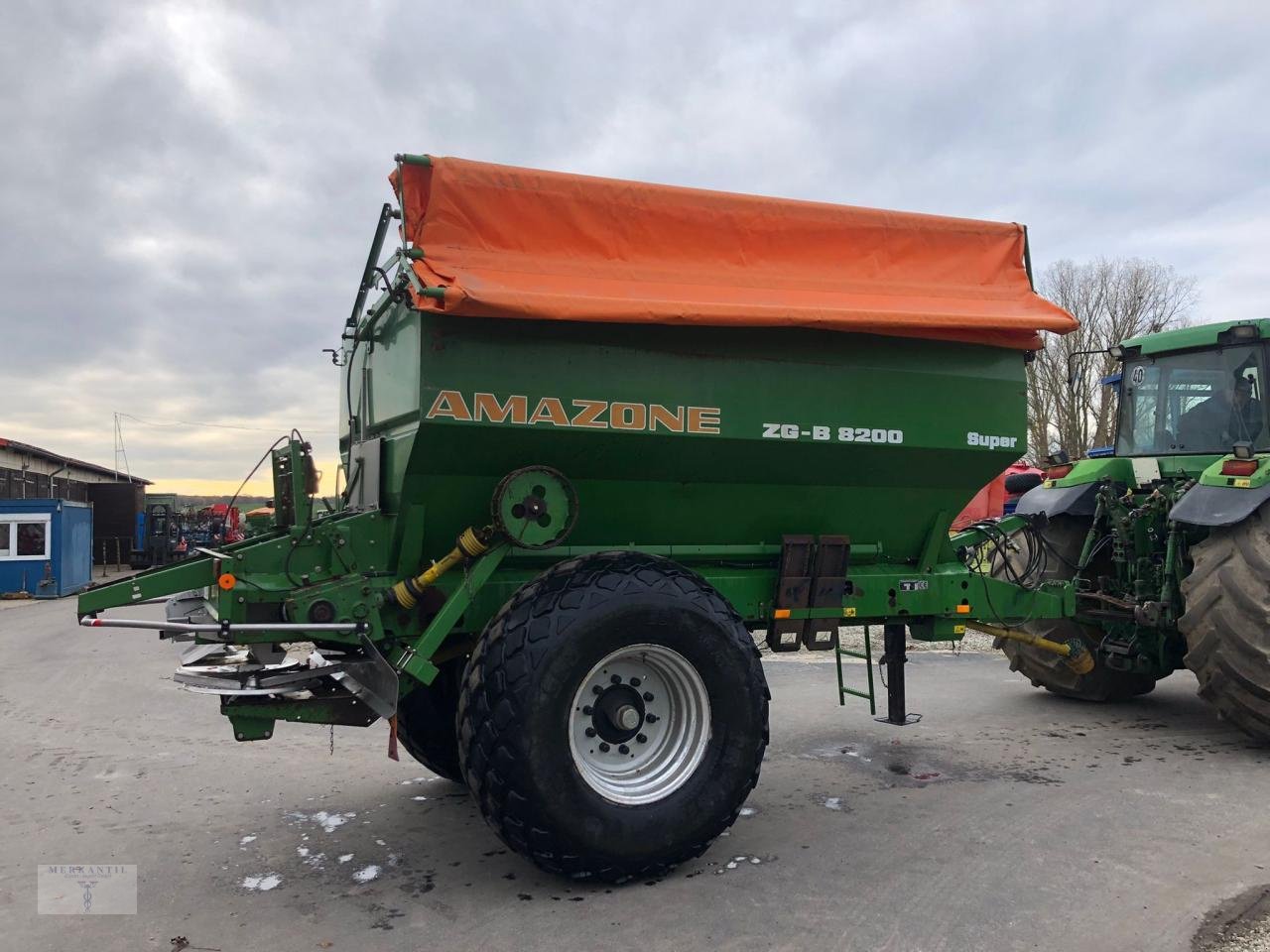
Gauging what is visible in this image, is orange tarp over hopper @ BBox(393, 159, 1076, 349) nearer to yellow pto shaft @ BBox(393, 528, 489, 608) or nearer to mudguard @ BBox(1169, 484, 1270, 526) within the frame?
yellow pto shaft @ BBox(393, 528, 489, 608)

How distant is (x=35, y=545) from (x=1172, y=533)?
2063 cm

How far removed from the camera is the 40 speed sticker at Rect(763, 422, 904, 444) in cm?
451

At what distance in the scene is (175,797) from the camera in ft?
16.6

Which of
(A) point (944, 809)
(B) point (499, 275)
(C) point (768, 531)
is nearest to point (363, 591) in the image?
(B) point (499, 275)

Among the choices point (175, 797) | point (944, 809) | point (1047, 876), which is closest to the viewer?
point (1047, 876)

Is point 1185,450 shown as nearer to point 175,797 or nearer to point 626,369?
point 626,369

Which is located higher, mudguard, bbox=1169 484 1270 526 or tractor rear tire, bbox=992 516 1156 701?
mudguard, bbox=1169 484 1270 526

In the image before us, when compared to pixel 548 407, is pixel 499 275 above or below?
above

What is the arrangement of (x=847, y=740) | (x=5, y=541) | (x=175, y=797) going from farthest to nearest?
1. (x=5, y=541)
2. (x=847, y=740)
3. (x=175, y=797)

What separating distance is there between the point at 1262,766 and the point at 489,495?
4700mm

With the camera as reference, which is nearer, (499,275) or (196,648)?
(499,275)

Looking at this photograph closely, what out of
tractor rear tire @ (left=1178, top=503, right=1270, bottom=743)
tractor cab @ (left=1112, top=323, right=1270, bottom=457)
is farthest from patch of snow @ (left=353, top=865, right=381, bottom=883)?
tractor cab @ (left=1112, top=323, right=1270, bottom=457)

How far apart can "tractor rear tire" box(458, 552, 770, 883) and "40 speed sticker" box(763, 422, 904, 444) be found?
863 millimetres

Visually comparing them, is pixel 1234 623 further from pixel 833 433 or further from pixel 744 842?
pixel 744 842
